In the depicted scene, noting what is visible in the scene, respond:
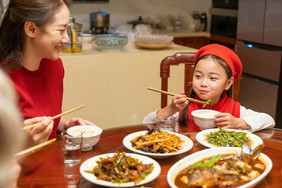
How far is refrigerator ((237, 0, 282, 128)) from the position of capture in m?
3.97

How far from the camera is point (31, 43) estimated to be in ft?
5.72

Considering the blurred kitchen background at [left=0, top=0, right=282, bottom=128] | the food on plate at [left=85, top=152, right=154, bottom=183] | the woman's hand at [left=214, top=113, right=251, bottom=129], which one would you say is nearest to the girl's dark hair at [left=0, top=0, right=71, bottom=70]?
the food on plate at [left=85, top=152, right=154, bottom=183]

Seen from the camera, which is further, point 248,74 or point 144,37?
point 248,74

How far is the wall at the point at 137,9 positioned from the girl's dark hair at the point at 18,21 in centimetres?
396

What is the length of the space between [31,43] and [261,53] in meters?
→ 3.09

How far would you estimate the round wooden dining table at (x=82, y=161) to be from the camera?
3.79 feet

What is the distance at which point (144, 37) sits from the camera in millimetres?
3516

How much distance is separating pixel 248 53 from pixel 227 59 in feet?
8.41

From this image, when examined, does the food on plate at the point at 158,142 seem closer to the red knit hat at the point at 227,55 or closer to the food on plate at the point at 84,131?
the food on plate at the point at 84,131

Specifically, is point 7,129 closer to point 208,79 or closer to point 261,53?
point 208,79

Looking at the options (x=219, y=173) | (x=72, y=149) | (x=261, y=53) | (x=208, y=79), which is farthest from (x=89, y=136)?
(x=261, y=53)

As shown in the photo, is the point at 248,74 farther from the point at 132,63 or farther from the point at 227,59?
the point at 227,59

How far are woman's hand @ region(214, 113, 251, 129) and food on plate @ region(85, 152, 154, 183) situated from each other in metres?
0.59

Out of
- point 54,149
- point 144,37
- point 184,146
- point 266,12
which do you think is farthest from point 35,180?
point 266,12
